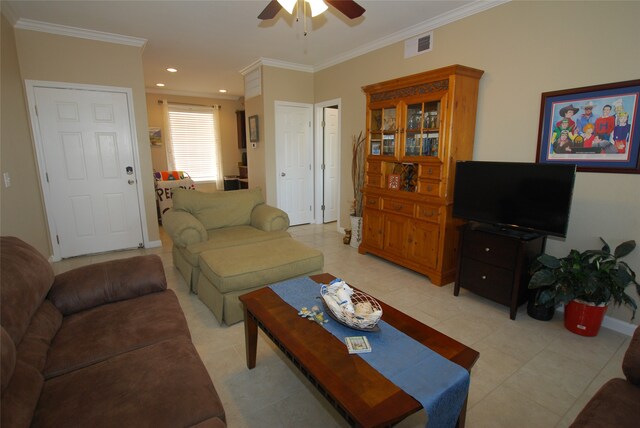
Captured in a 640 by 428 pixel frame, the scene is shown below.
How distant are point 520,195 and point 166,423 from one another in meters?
2.75

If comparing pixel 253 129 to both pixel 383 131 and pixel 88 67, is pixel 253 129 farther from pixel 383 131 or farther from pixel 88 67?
pixel 383 131

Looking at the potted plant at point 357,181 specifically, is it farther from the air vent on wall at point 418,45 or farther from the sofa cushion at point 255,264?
the sofa cushion at point 255,264

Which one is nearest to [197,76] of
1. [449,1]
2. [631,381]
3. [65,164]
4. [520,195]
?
[65,164]

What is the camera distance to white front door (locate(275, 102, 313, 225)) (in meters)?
5.34

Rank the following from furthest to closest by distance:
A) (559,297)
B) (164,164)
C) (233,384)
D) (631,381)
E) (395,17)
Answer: (164,164) < (395,17) < (559,297) < (233,384) < (631,381)

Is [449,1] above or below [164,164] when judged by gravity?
above

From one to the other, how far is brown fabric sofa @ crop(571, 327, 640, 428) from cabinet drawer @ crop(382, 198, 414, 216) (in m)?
2.20

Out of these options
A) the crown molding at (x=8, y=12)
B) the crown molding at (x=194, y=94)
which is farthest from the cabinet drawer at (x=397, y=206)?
the crown molding at (x=194, y=94)

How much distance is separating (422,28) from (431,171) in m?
1.71

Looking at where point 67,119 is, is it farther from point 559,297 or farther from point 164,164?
point 559,297

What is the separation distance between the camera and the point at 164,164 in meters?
7.58

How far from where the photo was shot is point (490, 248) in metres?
2.72

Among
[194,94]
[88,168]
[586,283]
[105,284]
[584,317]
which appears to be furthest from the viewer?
[194,94]

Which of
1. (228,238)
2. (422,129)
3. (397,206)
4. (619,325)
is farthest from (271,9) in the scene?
(619,325)
